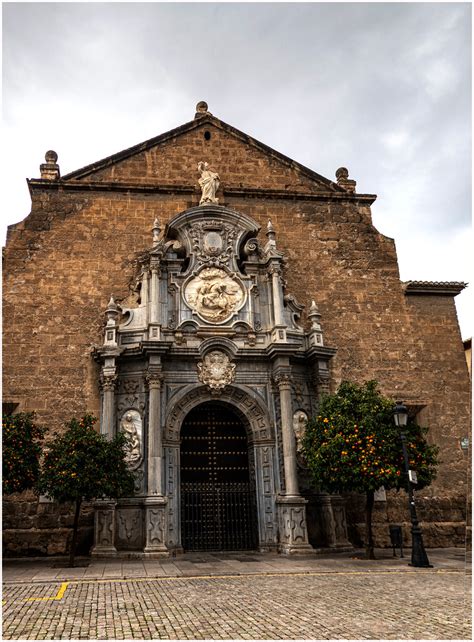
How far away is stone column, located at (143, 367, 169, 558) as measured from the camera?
521 inches

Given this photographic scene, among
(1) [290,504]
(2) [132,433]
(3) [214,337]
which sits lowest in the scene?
(1) [290,504]

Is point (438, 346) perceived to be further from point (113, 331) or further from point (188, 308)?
point (113, 331)

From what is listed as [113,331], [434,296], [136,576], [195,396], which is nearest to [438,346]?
[434,296]

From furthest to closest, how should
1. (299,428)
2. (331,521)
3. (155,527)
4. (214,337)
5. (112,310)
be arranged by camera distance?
1. (112,310)
2. (214,337)
3. (299,428)
4. (331,521)
5. (155,527)

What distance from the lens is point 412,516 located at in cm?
1191

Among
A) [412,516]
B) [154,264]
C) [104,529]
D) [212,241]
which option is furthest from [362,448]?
[154,264]

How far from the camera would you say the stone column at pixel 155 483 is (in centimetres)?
1323

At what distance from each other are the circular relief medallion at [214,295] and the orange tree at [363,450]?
4190mm

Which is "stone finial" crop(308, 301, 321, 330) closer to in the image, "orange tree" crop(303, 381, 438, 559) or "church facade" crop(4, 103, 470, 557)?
"church facade" crop(4, 103, 470, 557)

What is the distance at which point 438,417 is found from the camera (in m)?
17.0

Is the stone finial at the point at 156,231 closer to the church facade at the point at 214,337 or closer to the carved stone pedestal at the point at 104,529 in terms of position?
the church facade at the point at 214,337

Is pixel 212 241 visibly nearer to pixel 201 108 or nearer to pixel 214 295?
pixel 214 295

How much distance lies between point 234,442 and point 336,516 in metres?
3.37

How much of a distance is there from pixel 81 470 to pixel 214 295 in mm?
6319
